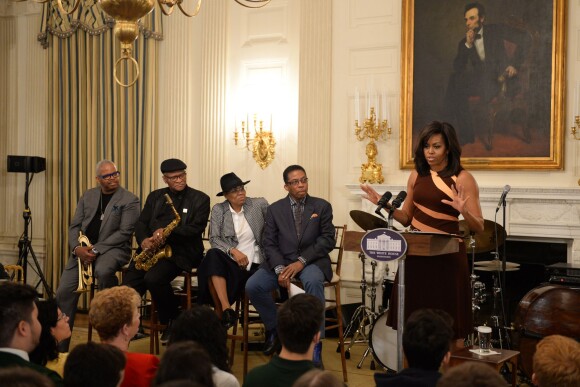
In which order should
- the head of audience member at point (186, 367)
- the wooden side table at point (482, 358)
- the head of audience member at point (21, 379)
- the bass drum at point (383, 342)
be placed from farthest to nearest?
the bass drum at point (383, 342) < the wooden side table at point (482, 358) < the head of audience member at point (186, 367) < the head of audience member at point (21, 379)

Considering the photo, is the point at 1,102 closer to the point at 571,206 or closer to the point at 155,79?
the point at 155,79

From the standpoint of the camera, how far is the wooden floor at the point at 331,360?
5371 mm

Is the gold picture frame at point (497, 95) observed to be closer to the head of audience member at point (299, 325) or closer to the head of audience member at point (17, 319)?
the head of audience member at point (299, 325)

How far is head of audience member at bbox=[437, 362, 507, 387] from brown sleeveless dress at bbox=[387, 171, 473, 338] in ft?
6.65

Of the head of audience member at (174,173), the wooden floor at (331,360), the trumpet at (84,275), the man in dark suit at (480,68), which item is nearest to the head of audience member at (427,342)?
the wooden floor at (331,360)

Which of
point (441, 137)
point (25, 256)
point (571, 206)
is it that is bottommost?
point (25, 256)

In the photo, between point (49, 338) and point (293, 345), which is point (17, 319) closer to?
point (49, 338)

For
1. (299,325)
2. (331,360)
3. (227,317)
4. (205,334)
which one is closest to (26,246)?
(227,317)

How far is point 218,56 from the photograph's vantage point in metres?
7.66

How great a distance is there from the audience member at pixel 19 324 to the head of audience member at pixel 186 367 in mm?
628

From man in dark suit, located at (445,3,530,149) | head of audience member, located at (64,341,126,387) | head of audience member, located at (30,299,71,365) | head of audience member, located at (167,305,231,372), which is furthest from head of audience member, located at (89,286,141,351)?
man in dark suit, located at (445,3,530,149)

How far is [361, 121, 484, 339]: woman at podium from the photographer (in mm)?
4086

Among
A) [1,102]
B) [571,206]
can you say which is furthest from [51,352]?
[1,102]

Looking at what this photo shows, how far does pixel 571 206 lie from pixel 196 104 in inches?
149
